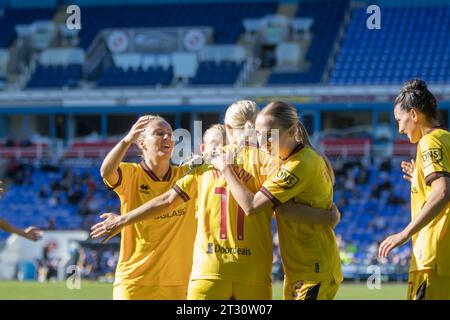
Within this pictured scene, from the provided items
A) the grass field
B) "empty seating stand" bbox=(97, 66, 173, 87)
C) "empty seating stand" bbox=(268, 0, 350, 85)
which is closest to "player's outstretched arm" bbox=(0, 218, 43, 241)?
the grass field

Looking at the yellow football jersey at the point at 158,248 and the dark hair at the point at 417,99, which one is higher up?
the dark hair at the point at 417,99

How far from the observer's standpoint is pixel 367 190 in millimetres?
33344

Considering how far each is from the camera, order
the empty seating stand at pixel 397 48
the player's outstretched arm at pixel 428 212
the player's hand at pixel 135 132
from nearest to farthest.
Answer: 1. the player's outstretched arm at pixel 428 212
2. the player's hand at pixel 135 132
3. the empty seating stand at pixel 397 48

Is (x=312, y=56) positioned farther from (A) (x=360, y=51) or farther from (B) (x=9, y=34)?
(B) (x=9, y=34)

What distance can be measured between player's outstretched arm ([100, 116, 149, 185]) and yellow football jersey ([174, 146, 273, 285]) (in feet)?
2.62

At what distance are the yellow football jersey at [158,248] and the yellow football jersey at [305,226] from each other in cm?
131

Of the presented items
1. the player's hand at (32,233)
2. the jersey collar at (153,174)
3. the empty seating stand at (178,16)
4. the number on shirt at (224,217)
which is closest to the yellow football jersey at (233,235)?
the number on shirt at (224,217)

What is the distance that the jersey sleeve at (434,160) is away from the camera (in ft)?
19.8

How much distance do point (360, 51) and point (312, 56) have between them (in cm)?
213

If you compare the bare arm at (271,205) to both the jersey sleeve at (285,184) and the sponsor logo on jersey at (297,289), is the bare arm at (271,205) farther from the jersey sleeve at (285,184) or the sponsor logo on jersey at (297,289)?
the sponsor logo on jersey at (297,289)

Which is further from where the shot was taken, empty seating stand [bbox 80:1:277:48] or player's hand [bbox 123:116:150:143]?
empty seating stand [bbox 80:1:277:48]

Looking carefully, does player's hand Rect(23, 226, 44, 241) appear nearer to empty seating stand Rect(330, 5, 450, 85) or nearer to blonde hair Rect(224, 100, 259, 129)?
blonde hair Rect(224, 100, 259, 129)

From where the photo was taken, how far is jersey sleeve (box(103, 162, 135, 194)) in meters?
7.53

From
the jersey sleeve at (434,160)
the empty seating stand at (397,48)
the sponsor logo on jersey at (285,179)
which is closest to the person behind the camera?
the jersey sleeve at (434,160)
